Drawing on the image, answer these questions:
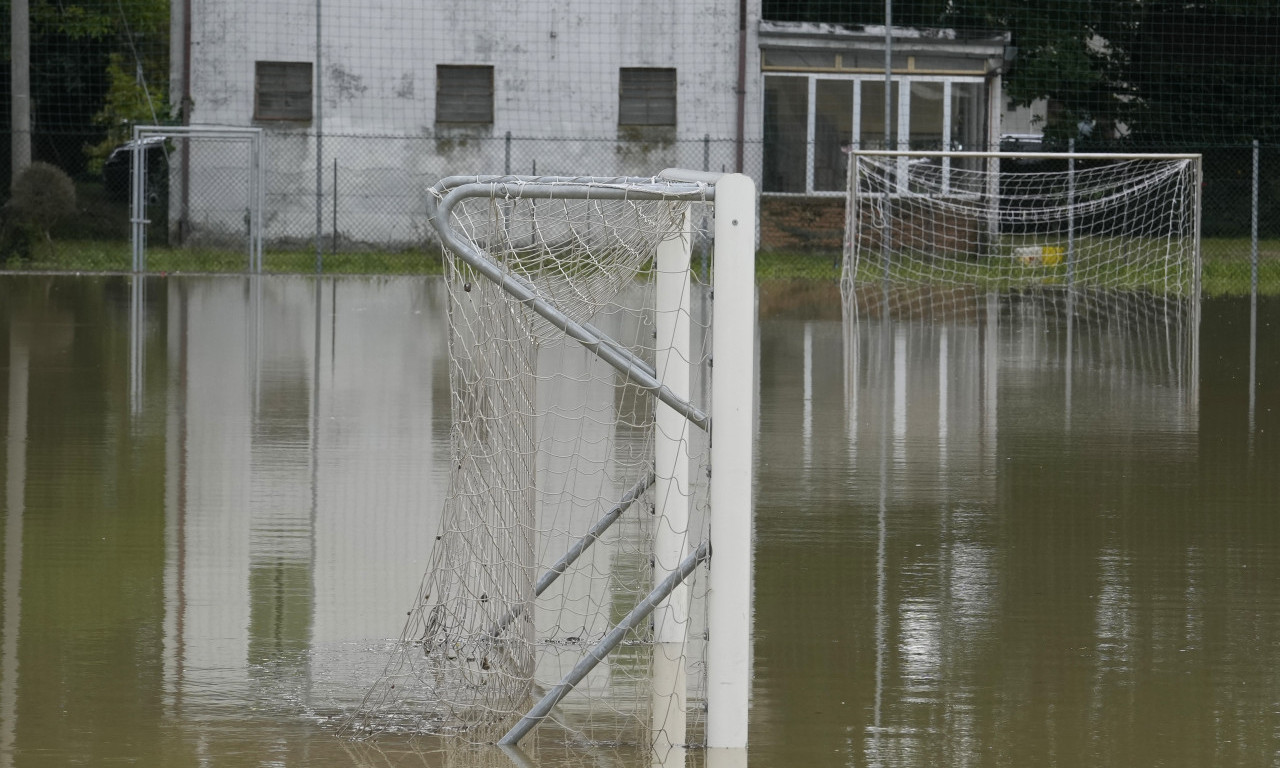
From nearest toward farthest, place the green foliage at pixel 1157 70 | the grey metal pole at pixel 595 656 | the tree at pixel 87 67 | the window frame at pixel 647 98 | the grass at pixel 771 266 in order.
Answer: the grey metal pole at pixel 595 656 → the grass at pixel 771 266 → the window frame at pixel 647 98 → the tree at pixel 87 67 → the green foliage at pixel 1157 70

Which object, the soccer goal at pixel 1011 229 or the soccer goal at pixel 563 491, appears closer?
the soccer goal at pixel 563 491

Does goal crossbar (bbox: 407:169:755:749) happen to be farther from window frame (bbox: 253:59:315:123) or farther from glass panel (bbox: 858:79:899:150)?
glass panel (bbox: 858:79:899:150)

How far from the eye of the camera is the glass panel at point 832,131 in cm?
2953

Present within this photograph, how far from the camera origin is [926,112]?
30.0 metres

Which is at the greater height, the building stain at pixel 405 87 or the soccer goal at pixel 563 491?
the building stain at pixel 405 87

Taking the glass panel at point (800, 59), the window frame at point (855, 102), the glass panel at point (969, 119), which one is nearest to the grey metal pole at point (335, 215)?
the window frame at point (855, 102)

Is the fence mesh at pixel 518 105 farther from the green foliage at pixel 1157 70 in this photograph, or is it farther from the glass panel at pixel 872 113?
the green foliage at pixel 1157 70

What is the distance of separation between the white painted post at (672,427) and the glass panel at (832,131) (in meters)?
24.0

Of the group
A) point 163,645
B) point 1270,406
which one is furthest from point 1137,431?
point 163,645

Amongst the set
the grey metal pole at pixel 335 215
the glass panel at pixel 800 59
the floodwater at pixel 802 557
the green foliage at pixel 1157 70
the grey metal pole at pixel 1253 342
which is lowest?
the floodwater at pixel 802 557

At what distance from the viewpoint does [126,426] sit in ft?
34.7

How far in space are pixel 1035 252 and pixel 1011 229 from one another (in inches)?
146

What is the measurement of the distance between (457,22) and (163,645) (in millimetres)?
23832

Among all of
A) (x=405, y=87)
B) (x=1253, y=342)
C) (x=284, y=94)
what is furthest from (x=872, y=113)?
(x=1253, y=342)
